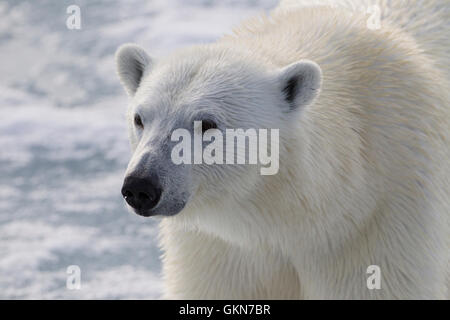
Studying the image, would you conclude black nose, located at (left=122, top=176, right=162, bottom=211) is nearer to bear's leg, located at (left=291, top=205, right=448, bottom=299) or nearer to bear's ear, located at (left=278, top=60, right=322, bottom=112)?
bear's ear, located at (left=278, top=60, right=322, bottom=112)

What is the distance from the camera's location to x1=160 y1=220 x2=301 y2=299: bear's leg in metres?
4.24

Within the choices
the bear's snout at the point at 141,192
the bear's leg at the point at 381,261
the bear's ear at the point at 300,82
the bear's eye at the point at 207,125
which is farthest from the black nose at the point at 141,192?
the bear's leg at the point at 381,261

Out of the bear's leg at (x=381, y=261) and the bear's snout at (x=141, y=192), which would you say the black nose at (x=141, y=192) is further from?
the bear's leg at (x=381, y=261)

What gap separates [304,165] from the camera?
3.79 metres

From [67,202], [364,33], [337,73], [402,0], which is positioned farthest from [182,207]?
[67,202]

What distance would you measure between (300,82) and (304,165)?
1.25 ft

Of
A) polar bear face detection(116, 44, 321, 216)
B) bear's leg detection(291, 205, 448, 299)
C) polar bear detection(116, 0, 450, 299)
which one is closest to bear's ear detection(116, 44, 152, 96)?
polar bear detection(116, 0, 450, 299)

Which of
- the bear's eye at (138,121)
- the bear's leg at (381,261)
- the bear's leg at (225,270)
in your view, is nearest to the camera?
the bear's eye at (138,121)

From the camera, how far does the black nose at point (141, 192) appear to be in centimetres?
340

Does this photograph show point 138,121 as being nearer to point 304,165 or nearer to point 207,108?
point 207,108

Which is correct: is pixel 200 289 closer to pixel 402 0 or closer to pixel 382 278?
pixel 382 278

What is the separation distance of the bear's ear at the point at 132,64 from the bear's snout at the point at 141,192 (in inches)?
33.7

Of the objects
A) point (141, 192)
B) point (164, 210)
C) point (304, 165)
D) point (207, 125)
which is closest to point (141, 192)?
point (141, 192)

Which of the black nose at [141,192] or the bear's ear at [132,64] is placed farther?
the bear's ear at [132,64]
